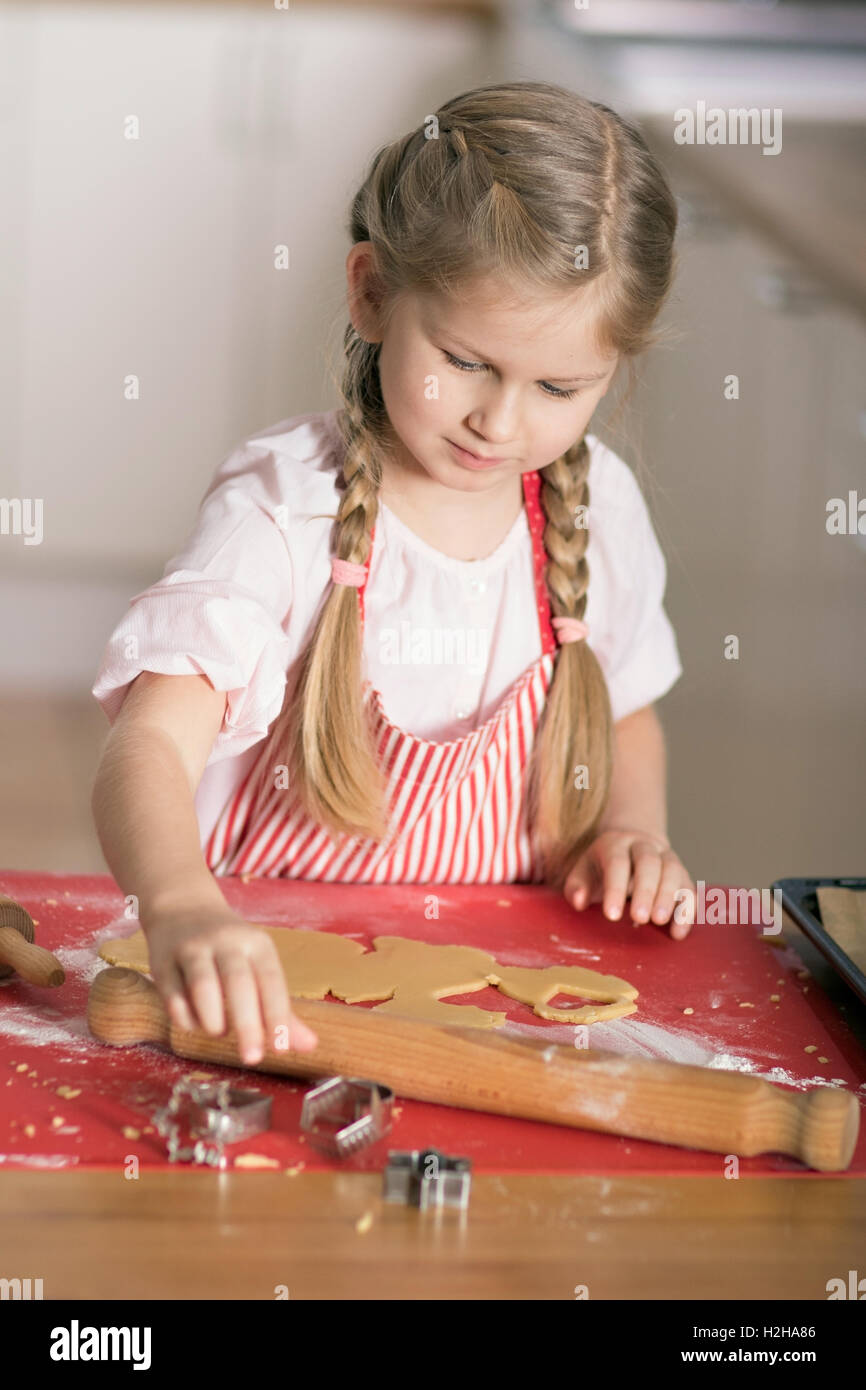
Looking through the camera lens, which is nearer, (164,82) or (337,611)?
(337,611)

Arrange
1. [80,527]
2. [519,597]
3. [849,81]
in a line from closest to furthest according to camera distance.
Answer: [519,597], [849,81], [80,527]

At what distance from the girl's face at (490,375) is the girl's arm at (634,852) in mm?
264

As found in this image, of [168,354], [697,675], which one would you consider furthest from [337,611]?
[168,354]

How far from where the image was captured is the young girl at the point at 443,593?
89cm

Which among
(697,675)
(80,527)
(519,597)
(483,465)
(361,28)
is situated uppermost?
(361,28)

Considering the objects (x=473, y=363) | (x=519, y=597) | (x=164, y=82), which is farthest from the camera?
(x=164, y=82)

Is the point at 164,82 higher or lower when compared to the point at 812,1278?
higher

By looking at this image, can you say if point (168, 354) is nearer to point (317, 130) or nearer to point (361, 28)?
point (317, 130)

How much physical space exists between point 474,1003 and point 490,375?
0.37m

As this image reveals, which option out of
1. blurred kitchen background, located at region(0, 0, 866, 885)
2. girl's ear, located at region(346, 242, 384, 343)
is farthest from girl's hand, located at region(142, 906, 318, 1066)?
blurred kitchen background, located at region(0, 0, 866, 885)

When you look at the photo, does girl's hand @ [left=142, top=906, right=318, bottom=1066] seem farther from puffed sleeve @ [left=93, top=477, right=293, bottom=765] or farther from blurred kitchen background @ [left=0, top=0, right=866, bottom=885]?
blurred kitchen background @ [left=0, top=0, right=866, bottom=885]

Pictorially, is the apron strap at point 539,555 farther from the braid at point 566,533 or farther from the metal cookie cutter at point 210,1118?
the metal cookie cutter at point 210,1118
